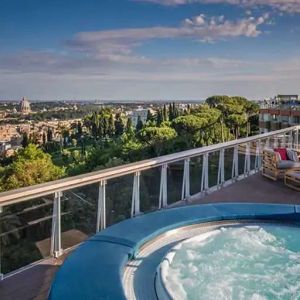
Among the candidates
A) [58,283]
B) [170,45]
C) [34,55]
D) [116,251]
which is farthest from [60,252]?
[34,55]

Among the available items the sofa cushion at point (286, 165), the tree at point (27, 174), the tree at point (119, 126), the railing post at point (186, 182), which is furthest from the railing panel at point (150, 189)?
the tree at point (119, 126)

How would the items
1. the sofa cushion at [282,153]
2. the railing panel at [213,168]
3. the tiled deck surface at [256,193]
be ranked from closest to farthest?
the tiled deck surface at [256,193]
the railing panel at [213,168]
the sofa cushion at [282,153]

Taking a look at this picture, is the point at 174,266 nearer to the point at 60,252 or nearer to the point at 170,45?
the point at 60,252

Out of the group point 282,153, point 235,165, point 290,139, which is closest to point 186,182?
point 235,165

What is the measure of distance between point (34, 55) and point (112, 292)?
9322 centimetres

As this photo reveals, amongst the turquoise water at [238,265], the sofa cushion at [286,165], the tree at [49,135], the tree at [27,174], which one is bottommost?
the tree at [49,135]

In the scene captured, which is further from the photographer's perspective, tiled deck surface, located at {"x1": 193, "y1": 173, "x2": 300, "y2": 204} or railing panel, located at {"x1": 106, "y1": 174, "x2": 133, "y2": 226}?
tiled deck surface, located at {"x1": 193, "y1": 173, "x2": 300, "y2": 204}

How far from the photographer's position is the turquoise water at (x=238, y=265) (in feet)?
9.98

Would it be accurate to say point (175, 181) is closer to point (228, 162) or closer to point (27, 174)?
point (228, 162)

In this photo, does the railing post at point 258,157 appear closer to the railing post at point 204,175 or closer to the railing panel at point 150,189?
the railing post at point 204,175

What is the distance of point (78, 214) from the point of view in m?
3.95

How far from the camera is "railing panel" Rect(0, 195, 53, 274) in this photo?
3334 mm

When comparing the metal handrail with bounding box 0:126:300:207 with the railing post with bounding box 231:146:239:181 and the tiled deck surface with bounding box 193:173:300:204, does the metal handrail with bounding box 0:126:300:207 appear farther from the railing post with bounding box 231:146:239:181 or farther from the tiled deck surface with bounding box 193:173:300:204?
the railing post with bounding box 231:146:239:181

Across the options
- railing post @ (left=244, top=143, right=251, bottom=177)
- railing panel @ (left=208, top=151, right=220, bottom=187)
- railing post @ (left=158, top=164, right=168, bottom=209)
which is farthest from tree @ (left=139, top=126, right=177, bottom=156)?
railing post @ (left=158, top=164, right=168, bottom=209)
